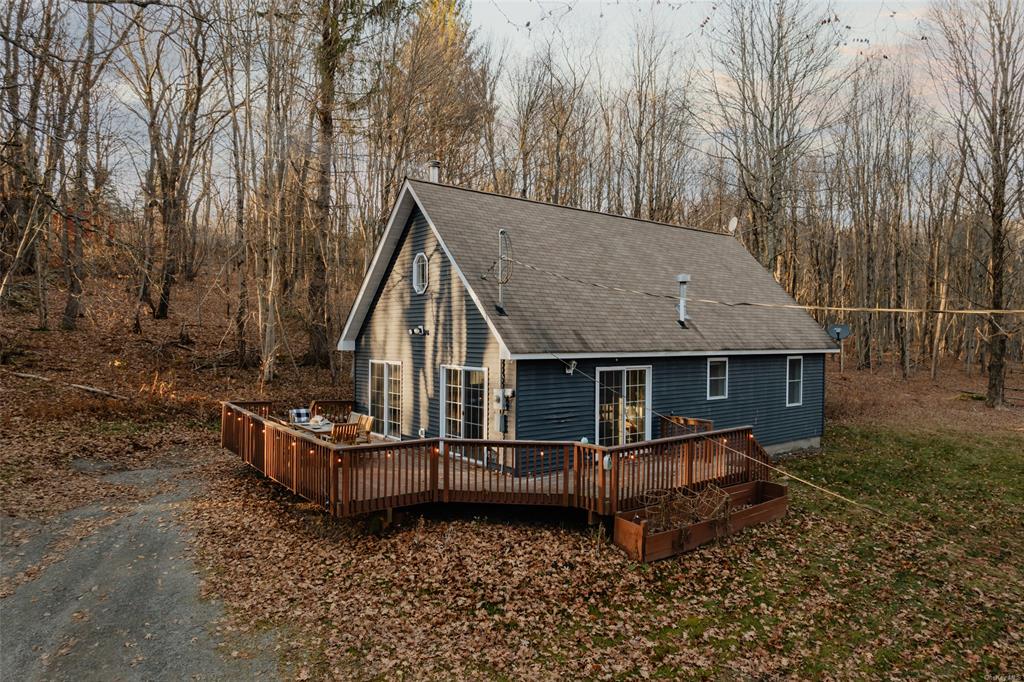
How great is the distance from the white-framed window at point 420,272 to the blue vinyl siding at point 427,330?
4.4 inches

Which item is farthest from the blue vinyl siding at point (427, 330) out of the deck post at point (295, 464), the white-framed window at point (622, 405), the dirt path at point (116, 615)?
the dirt path at point (116, 615)

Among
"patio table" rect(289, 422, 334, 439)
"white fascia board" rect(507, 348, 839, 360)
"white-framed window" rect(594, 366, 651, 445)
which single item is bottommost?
"patio table" rect(289, 422, 334, 439)

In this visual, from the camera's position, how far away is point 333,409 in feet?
53.9

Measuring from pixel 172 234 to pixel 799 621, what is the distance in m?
24.2

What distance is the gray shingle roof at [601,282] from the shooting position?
12.3 metres

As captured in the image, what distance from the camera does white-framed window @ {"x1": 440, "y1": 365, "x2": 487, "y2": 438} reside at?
1230 cm

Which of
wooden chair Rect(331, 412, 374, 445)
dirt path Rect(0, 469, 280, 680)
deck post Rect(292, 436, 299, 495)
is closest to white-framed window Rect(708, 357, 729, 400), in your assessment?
wooden chair Rect(331, 412, 374, 445)

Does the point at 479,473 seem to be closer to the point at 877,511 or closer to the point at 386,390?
the point at 386,390

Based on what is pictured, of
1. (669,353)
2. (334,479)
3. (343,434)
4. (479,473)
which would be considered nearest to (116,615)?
(334,479)

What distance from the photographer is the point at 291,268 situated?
24812 mm

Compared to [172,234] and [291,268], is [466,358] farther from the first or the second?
[172,234]

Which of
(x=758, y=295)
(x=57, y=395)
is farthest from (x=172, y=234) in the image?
(x=758, y=295)

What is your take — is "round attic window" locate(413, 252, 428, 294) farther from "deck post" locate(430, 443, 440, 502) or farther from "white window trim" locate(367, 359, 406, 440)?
"deck post" locate(430, 443, 440, 502)

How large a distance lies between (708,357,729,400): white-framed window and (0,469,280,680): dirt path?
11.7m
